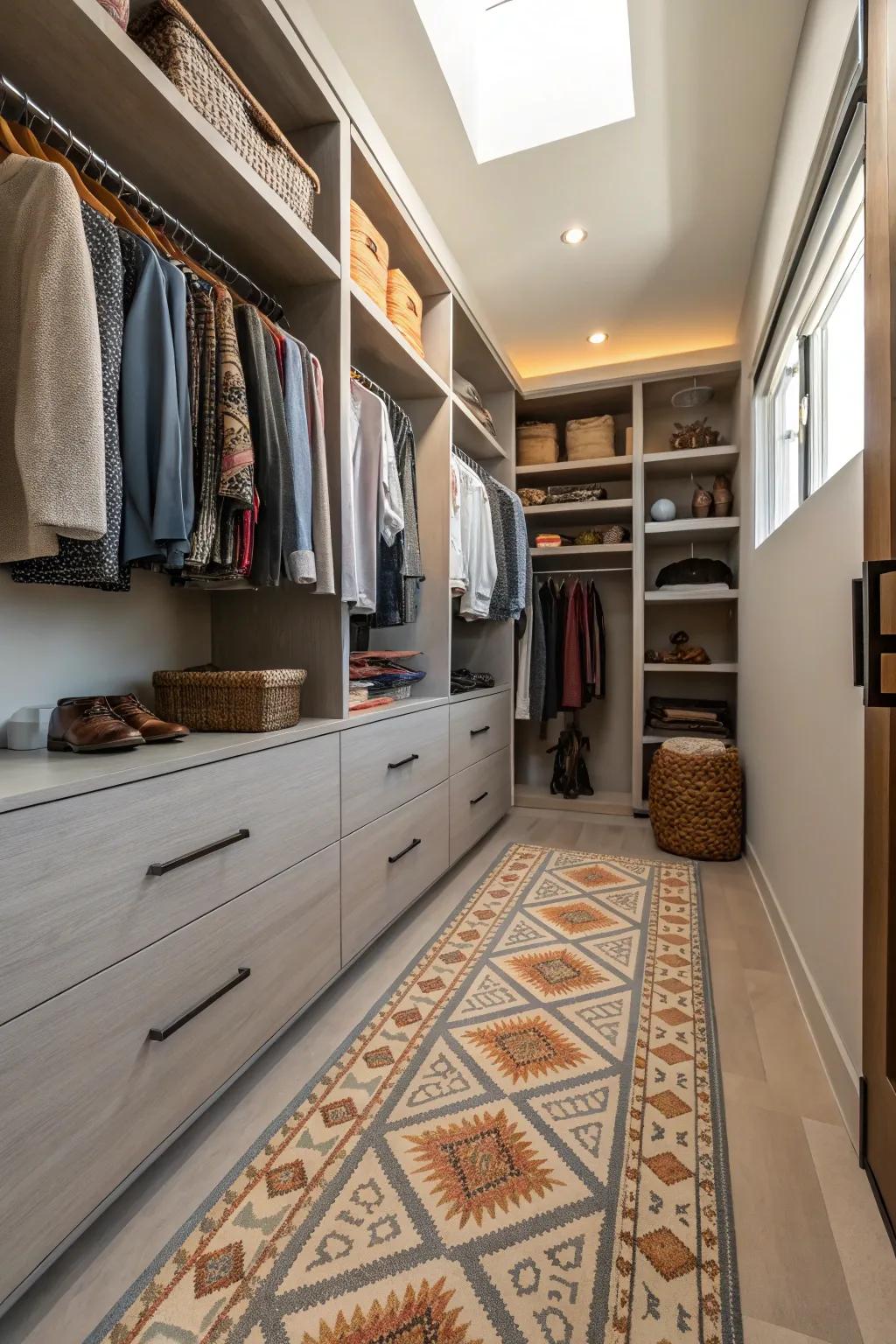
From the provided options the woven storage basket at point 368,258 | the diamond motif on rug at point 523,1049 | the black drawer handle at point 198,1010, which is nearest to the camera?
the black drawer handle at point 198,1010

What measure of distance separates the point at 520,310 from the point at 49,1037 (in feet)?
10.8

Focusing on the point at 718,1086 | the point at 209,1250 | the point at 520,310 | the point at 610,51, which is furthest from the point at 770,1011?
the point at 520,310

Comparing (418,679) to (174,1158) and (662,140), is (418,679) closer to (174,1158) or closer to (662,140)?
(174,1158)

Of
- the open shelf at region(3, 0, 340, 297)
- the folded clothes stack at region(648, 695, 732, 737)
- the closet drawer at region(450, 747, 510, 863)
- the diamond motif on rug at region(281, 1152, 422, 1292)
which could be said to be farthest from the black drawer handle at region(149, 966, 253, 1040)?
the folded clothes stack at region(648, 695, 732, 737)

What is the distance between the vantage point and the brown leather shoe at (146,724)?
45.3 inches

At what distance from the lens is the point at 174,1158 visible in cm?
108

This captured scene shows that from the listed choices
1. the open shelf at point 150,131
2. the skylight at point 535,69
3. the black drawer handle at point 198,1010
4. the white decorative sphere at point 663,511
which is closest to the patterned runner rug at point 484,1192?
the black drawer handle at point 198,1010

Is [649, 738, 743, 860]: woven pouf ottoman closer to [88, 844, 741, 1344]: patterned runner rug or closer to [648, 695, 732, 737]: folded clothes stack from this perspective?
[648, 695, 732, 737]: folded clothes stack

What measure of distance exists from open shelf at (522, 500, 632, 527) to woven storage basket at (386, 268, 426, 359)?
4.64ft

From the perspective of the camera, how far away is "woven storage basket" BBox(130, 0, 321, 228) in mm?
1157

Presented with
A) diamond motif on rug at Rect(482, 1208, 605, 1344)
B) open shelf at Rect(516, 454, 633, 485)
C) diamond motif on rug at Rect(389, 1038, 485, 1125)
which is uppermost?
open shelf at Rect(516, 454, 633, 485)

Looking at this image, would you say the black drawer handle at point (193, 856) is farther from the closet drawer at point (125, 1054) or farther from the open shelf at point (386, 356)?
the open shelf at point (386, 356)

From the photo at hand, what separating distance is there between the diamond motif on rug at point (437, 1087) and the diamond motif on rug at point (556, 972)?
13.6 inches

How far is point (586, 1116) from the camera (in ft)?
3.88
